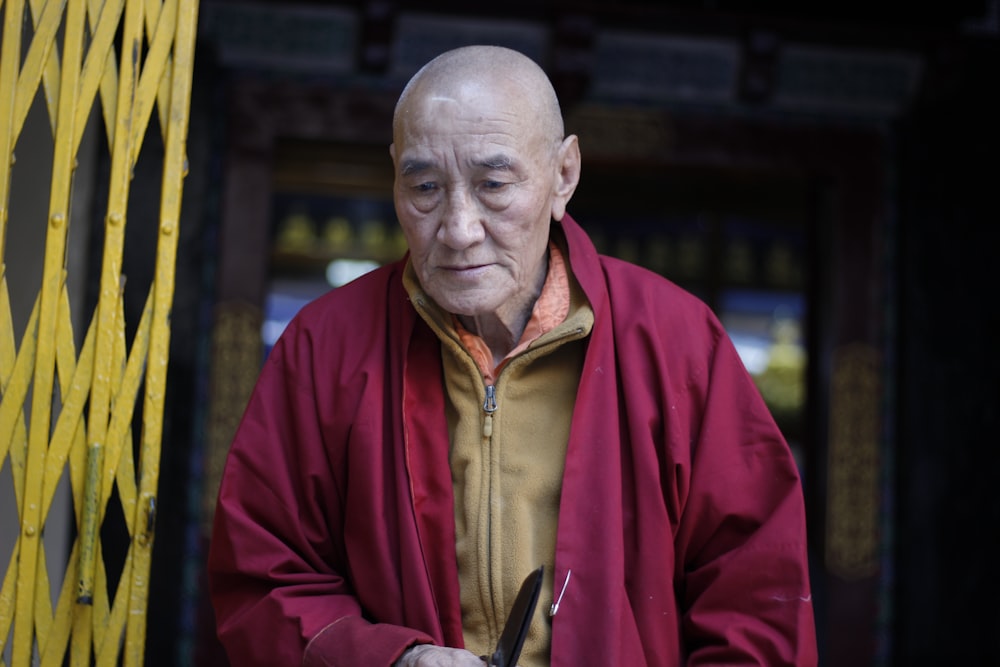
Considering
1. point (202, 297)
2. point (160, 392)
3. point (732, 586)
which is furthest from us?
point (202, 297)

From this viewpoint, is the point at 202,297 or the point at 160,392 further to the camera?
the point at 202,297

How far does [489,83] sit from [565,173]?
258 millimetres

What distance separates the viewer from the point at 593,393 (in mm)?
1840

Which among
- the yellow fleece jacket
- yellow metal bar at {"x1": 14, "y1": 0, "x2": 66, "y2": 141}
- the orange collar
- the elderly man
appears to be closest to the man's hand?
the elderly man

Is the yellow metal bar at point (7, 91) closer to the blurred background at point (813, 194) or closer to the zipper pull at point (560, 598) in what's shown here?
the zipper pull at point (560, 598)

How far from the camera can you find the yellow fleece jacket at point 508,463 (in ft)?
5.91

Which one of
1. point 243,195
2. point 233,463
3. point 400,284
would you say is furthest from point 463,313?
point 243,195

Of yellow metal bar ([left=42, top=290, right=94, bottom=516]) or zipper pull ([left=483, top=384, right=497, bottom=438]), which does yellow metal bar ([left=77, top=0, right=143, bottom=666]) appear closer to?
yellow metal bar ([left=42, top=290, right=94, bottom=516])

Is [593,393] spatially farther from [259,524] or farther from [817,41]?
[817,41]

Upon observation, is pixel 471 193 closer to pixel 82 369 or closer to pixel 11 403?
pixel 82 369

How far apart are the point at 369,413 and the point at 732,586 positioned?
0.65 meters

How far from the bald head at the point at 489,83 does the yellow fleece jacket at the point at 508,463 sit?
306mm

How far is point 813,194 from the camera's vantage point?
14.8ft

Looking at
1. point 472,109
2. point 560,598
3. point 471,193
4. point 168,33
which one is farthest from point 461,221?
point 168,33
